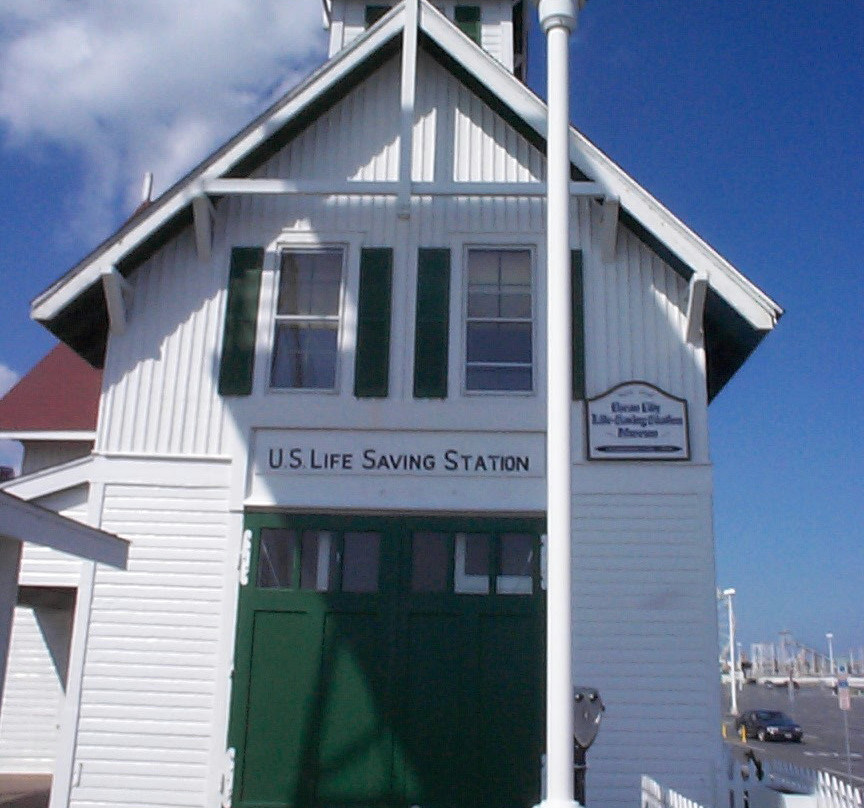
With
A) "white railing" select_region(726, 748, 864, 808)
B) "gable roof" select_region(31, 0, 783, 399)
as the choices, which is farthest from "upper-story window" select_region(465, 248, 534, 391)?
"white railing" select_region(726, 748, 864, 808)

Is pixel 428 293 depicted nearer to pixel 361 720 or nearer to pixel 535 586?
pixel 535 586

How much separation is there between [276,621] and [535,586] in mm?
2567

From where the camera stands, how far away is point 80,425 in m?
16.0

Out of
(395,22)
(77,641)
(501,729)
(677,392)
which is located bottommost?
(501,729)

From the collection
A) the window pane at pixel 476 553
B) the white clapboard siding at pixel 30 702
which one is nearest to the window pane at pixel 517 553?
the window pane at pixel 476 553

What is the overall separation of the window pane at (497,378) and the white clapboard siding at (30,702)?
8.29 meters

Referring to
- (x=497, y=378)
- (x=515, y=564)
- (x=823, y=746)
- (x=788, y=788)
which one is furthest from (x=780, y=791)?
(x=823, y=746)

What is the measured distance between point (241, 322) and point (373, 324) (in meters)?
1.43

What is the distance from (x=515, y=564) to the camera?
9.78 m

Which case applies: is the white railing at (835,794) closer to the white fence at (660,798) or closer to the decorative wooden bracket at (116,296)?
the white fence at (660,798)

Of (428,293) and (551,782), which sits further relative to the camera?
(428,293)

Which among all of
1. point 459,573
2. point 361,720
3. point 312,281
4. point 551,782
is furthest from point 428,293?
point 551,782

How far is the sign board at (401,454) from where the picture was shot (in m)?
9.92

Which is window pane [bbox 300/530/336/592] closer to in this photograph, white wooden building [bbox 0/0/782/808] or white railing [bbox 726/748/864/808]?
white wooden building [bbox 0/0/782/808]
